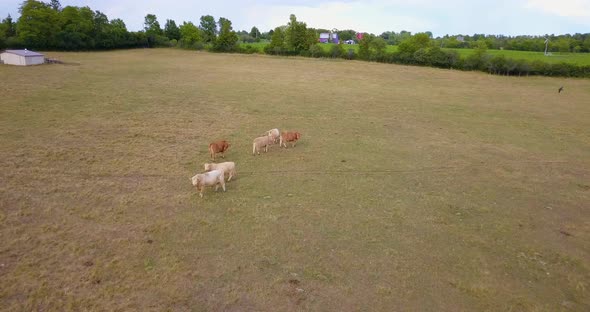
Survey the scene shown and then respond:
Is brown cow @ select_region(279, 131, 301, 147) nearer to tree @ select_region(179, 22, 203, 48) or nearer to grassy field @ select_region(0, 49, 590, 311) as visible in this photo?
grassy field @ select_region(0, 49, 590, 311)

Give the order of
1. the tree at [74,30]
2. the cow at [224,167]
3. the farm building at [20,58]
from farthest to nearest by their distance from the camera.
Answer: the tree at [74,30], the farm building at [20,58], the cow at [224,167]

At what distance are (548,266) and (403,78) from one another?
35.6 metres

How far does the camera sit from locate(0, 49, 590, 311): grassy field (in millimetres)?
Answer: 7293

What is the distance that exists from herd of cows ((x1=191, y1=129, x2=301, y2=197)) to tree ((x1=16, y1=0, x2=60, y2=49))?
51.7 meters

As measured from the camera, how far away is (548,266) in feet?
28.0

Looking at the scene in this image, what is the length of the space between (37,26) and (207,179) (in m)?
56.3

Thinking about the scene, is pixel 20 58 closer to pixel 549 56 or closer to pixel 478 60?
pixel 478 60

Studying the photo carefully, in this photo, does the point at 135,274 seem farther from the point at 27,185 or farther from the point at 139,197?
the point at 27,185

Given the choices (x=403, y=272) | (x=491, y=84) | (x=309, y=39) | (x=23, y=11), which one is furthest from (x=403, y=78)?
(x=23, y=11)

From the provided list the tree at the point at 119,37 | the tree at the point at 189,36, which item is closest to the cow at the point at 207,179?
the tree at the point at 119,37

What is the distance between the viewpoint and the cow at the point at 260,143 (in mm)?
14672

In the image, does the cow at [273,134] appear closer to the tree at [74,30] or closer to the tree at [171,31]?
the tree at [74,30]

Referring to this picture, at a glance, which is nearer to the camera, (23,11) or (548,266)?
(548,266)

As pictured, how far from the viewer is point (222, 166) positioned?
11.8 m
